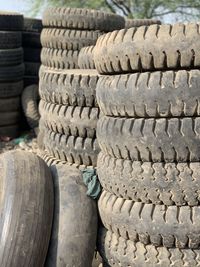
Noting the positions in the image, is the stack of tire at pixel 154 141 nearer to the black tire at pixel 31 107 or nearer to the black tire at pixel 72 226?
the black tire at pixel 72 226

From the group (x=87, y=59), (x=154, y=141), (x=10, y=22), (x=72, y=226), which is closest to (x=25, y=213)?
(x=72, y=226)

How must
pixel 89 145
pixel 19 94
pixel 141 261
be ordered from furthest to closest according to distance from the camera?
1. pixel 19 94
2. pixel 89 145
3. pixel 141 261

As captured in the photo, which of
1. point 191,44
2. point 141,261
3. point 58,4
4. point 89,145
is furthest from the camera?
point 58,4

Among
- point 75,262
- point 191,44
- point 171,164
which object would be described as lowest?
point 75,262

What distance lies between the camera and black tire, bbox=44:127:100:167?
4328mm

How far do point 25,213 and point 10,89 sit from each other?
4917 millimetres

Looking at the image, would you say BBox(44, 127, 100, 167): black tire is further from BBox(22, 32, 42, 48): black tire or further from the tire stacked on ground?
BBox(22, 32, 42, 48): black tire

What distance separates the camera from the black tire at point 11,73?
7.90 m

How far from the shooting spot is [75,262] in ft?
11.3

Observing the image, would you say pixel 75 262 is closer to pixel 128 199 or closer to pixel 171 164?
pixel 128 199

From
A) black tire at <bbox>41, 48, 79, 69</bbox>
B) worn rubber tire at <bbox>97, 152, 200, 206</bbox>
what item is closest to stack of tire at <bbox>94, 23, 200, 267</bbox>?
worn rubber tire at <bbox>97, 152, 200, 206</bbox>

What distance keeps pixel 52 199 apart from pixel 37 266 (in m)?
0.46

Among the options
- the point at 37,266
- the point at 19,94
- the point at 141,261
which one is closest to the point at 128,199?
the point at 141,261

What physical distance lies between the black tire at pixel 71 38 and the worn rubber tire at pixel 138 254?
3.10 meters
